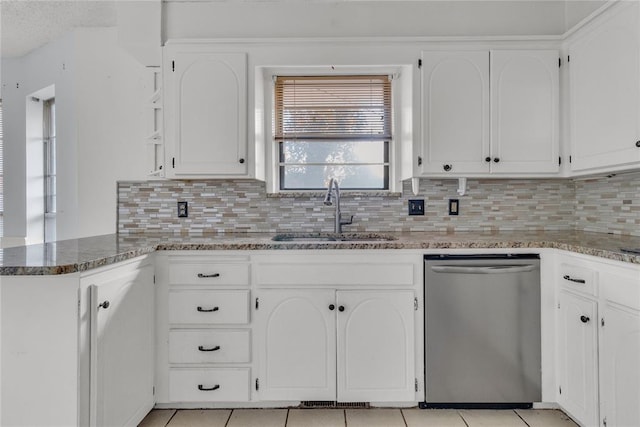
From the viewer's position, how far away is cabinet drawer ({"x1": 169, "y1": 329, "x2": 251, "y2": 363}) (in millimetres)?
1917

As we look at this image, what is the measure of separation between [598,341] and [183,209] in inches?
95.9

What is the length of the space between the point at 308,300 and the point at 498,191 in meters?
1.55

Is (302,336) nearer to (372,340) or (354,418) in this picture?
(372,340)

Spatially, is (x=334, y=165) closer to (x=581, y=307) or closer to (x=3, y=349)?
(x=581, y=307)

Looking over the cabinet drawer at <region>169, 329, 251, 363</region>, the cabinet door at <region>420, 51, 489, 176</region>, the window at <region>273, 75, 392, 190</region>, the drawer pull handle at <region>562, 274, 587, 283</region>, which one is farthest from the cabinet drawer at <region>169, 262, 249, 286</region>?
the drawer pull handle at <region>562, 274, 587, 283</region>

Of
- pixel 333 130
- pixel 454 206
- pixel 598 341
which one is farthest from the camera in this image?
pixel 333 130

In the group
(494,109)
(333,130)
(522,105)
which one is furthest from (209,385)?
(522,105)

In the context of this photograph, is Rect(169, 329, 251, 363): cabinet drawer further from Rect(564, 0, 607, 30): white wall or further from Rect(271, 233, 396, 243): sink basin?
Rect(564, 0, 607, 30): white wall

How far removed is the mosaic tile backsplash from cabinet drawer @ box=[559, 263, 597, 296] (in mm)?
706

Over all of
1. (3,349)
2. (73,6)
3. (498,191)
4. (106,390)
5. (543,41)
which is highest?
(73,6)

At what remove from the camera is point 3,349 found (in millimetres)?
1285

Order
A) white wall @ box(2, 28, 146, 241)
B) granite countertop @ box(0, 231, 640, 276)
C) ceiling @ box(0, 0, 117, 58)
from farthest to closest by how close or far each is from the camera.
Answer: white wall @ box(2, 28, 146, 241), ceiling @ box(0, 0, 117, 58), granite countertop @ box(0, 231, 640, 276)

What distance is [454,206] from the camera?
2.51 m

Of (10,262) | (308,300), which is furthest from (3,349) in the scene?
(308,300)
